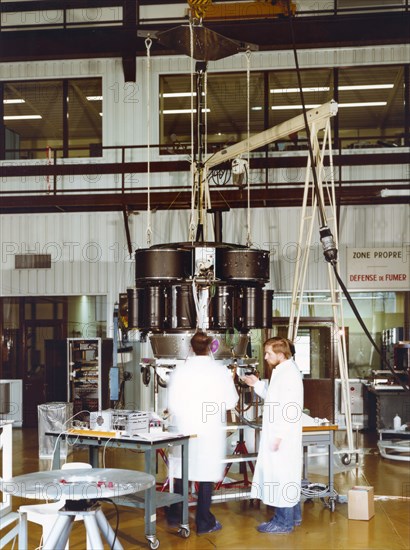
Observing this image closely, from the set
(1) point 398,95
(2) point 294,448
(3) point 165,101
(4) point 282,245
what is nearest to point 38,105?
(3) point 165,101

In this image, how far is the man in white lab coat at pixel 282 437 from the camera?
620cm

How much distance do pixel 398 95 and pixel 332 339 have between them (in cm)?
445

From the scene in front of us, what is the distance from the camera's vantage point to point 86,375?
1268 cm

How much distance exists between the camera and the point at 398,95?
13.8 metres

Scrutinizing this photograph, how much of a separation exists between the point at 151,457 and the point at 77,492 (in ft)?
6.81

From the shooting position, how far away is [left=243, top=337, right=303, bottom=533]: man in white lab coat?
6.20 meters

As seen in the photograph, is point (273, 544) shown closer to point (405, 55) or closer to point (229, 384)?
point (229, 384)

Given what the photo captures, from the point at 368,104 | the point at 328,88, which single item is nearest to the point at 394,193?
the point at 368,104

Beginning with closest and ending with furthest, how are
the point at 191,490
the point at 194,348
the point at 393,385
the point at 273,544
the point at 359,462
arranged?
the point at 273,544 < the point at 194,348 < the point at 191,490 < the point at 359,462 < the point at 393,385

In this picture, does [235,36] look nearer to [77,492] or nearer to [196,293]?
[196,293]

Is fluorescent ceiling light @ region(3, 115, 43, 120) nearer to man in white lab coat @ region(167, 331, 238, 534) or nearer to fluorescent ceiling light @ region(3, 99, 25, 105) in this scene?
fluorescent ceiling light @ region(3, 99, 25, 105)

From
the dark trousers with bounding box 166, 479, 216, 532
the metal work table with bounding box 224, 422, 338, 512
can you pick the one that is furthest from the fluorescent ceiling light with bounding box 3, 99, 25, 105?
the dark trousers with bounding box 166, 479, 216, 532

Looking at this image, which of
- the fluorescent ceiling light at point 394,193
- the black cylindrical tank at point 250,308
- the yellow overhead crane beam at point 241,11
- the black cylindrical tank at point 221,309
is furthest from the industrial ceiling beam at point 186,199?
the black cylindrical tank at point 221,309

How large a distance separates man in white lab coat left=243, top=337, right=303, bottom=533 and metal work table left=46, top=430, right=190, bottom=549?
641 mm
